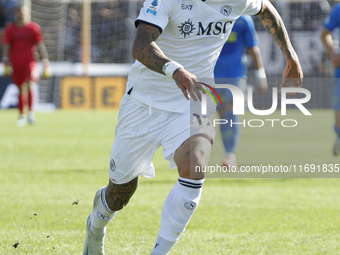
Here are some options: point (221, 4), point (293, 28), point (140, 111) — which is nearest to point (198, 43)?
point (221, 4)

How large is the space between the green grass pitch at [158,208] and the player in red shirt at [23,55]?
12.5ft

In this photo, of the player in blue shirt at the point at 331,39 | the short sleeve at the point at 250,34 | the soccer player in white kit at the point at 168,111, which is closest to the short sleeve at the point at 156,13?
the soccer player in white kit at the point at 168,111

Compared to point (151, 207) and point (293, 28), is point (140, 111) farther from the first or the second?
point (293, 28)

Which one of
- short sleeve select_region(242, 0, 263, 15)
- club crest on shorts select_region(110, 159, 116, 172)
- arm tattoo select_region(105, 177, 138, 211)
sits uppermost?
short sleeve select_region(242, 0, 263, 15)

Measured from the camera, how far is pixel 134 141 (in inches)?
126

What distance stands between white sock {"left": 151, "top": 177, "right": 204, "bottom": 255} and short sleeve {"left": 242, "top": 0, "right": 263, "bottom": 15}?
1159mm

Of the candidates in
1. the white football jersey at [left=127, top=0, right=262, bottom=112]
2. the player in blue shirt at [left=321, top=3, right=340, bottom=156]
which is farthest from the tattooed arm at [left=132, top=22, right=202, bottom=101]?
the player in blue shirt at [left=321, top=3, right=340, bottom=156]

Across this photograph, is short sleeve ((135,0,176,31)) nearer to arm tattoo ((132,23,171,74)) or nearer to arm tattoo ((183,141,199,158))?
arm tattoo ((132,23,171,74))

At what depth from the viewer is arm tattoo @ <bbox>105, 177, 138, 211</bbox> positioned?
3.40 m

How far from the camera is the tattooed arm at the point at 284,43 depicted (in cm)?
355

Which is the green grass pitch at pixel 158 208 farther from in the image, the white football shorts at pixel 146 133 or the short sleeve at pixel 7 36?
the short sleeve at pixel 7 36

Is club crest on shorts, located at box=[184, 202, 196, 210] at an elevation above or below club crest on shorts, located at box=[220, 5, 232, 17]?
below

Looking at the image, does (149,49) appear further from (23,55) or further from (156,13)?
(23,55)

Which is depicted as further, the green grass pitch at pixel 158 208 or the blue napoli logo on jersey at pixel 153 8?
the green grass pitch at pixel 158 208
